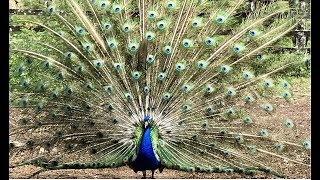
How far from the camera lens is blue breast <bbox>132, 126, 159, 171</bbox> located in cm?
459

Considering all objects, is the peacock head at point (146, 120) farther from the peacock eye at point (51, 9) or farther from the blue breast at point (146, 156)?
the peacock eye at point (51, 9)

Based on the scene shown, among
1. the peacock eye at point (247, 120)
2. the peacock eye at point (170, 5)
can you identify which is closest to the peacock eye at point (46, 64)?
the peacock eye at point (170, 5)

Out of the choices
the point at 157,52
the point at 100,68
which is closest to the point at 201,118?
the point at 157,52

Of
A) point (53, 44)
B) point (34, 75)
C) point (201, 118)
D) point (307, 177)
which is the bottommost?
point (307, 177)

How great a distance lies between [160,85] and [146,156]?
2.14 feet

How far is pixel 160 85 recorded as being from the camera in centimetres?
466

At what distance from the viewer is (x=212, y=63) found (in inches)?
184

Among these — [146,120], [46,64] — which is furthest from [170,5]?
[46,64]

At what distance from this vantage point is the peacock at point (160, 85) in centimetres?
464

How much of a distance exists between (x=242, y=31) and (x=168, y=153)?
131cm

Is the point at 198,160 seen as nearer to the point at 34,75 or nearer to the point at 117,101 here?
the point at 117,101

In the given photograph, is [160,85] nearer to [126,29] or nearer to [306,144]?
[126,29]

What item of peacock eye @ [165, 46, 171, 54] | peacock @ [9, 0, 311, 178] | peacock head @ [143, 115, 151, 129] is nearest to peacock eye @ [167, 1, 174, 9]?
peacock @ [9, 0, 311, 178]

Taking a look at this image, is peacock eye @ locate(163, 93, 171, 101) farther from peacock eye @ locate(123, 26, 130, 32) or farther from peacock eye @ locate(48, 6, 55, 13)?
peacock eye @ locate(48, 6, 55, 13)
